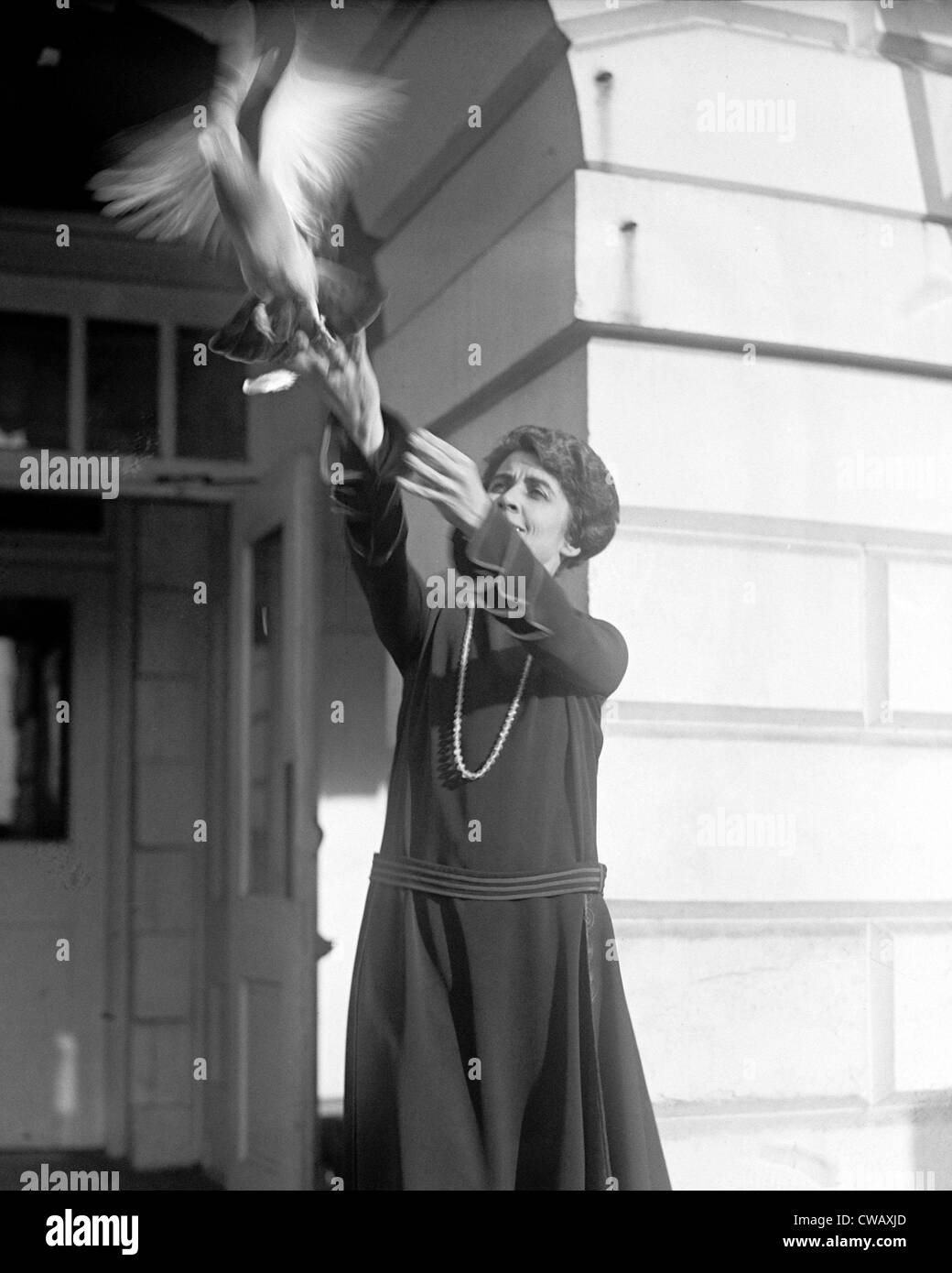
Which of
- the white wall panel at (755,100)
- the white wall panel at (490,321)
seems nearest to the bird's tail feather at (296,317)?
the white wall panel at (490,321)

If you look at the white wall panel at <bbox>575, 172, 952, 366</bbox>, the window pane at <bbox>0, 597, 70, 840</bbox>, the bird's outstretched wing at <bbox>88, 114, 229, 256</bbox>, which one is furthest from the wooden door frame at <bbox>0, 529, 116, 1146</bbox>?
the white wall panel at <bbox>575, 172, 952, 366</bbox>

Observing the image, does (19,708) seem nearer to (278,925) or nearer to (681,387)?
(278,925)

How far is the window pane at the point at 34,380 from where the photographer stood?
2990mm

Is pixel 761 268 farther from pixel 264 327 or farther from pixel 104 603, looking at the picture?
pixel 104 603

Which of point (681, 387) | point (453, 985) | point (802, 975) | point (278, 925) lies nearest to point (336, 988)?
point (278, 925)

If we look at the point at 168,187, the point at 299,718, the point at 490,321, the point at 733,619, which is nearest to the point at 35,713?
the point at 299,718

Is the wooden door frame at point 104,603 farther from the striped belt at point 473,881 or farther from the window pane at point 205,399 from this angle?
the striped belt at point 473,881

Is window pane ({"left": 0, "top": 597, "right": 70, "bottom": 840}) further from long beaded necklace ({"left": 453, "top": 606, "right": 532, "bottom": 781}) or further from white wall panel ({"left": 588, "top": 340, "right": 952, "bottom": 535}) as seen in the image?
white wall panel ({"left": 588, "top": 340, "right": 952, "bottom": 535})

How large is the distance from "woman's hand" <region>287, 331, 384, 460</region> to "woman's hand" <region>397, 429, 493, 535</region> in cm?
7

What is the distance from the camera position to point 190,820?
397 cm

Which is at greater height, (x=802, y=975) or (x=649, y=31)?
(x=649, y=31)

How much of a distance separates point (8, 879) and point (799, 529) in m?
2.35

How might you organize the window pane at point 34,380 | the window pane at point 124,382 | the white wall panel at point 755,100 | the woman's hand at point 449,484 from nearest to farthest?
the woman's hand at point 449,484 < the white wall panel at point 755,100 < the window pane at point 124,382 < the window pane at point 34,380
